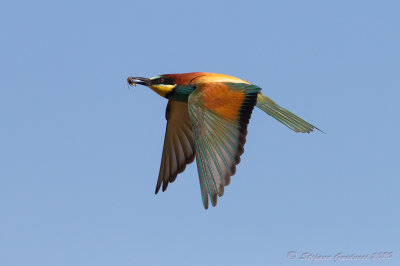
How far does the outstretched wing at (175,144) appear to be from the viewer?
7.68m

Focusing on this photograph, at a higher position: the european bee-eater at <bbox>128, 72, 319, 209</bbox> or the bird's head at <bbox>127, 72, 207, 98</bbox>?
the bird's head at <bbox>127, 72, 207, 98</bbox>

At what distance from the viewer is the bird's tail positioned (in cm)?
729

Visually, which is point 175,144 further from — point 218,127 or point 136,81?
point 218,127

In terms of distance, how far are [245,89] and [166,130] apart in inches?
59.0

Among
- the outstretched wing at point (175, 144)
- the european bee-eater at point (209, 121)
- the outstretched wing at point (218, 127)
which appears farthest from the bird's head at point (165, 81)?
the outstretched wing at point (175, 144)

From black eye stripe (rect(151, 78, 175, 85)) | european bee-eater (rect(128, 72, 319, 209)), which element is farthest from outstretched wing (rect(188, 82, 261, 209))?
black eye stripe (rect(151, 78, 175, 85))

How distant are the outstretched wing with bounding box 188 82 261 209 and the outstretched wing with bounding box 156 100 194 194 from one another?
0.97 meters

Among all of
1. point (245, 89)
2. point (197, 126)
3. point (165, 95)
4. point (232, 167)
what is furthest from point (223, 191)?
point (165, 95)

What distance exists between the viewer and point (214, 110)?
6.55 meters

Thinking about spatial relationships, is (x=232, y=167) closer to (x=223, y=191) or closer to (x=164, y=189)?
(x=223, y=191)

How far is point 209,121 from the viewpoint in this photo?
21.2ft

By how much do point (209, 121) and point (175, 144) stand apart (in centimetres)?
146

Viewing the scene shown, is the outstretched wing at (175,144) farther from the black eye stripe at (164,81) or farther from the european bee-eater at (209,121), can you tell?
the black eye stripe at (164,81)

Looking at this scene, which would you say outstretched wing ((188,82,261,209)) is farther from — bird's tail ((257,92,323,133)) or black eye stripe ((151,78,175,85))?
bird's tail ((257,92,323,133))
